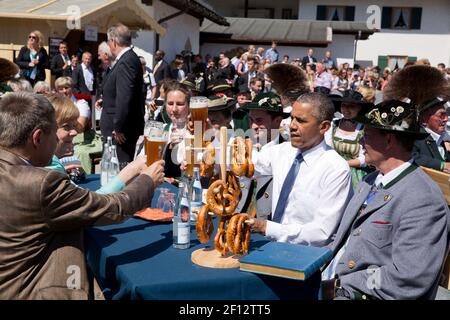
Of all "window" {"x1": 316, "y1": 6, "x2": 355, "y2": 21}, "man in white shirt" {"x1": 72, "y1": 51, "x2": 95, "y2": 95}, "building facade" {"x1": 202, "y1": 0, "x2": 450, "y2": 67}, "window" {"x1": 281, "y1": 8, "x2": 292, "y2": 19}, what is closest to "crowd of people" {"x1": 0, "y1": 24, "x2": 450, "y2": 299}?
"man in white shirt" {"x1": 72, "y1": 51, "x2": 95, "y2": 95}

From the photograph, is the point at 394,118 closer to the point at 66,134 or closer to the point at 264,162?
the point at 264,162

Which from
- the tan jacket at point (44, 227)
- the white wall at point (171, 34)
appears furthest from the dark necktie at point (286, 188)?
the white wall at point (171, 34)

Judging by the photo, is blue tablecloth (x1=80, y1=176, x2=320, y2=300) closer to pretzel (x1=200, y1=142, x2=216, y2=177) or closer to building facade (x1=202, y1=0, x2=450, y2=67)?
pretzel (x1=200, y1=142, x2=216, y2=177)

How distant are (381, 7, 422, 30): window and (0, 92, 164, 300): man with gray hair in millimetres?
36064

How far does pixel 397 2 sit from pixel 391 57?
3.83 metres

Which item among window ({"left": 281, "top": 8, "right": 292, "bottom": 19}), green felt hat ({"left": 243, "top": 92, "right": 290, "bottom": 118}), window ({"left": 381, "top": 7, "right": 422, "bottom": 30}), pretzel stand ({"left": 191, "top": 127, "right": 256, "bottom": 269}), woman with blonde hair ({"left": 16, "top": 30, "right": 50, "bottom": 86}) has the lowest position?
pretzel stand ({"left": 191, "top": 127, "right": 256, "bottom": 269})

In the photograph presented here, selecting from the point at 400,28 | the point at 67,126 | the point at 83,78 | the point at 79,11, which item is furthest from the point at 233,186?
the point at 400,28

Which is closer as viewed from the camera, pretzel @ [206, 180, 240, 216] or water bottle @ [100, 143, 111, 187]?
pretzel @ [206, 180, 240, 216]

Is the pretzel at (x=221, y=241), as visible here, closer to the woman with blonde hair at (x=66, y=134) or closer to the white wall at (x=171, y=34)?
the woman with blonde hair at (x=66, y=134)

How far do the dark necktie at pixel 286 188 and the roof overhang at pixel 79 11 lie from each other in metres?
9.42

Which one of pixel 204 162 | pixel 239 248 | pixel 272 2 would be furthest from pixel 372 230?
pixel 272 2

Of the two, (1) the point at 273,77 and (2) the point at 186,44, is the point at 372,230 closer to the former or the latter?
(1) the point at 273,77

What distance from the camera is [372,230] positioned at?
9.09 ft

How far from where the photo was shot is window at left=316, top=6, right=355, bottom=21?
119 feet
